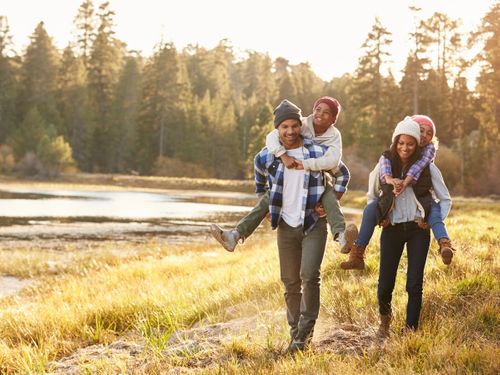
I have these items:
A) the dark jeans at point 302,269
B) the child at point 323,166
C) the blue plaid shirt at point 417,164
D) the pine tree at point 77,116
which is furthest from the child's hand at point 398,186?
the pine tree at point 77,116

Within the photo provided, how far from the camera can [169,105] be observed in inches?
2771

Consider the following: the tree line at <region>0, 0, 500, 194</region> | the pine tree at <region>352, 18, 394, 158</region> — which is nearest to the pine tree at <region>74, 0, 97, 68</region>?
the tree line at <region>0, 0, 500, 194</region>

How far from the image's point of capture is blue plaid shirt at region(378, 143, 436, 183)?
4.49 m

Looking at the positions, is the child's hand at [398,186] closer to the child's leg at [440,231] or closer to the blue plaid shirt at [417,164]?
the blue plaid shirt at [417,164]

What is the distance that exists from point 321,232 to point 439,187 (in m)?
0.98

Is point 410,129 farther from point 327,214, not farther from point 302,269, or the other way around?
point 302,269

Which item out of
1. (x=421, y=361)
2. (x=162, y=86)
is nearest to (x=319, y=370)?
(x=421, y=361)

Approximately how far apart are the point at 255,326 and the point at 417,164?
2145mm

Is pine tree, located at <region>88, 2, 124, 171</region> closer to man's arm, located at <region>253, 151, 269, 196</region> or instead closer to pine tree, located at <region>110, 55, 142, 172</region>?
pine tree, located at <region>110, 55, 142, 172</region>

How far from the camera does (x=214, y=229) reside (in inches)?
178

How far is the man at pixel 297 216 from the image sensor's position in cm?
445

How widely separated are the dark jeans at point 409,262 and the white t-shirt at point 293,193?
2.38 ft

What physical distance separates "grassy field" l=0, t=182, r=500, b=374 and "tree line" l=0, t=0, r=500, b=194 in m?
37.8

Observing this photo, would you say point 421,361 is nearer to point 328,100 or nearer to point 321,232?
point 321,232
